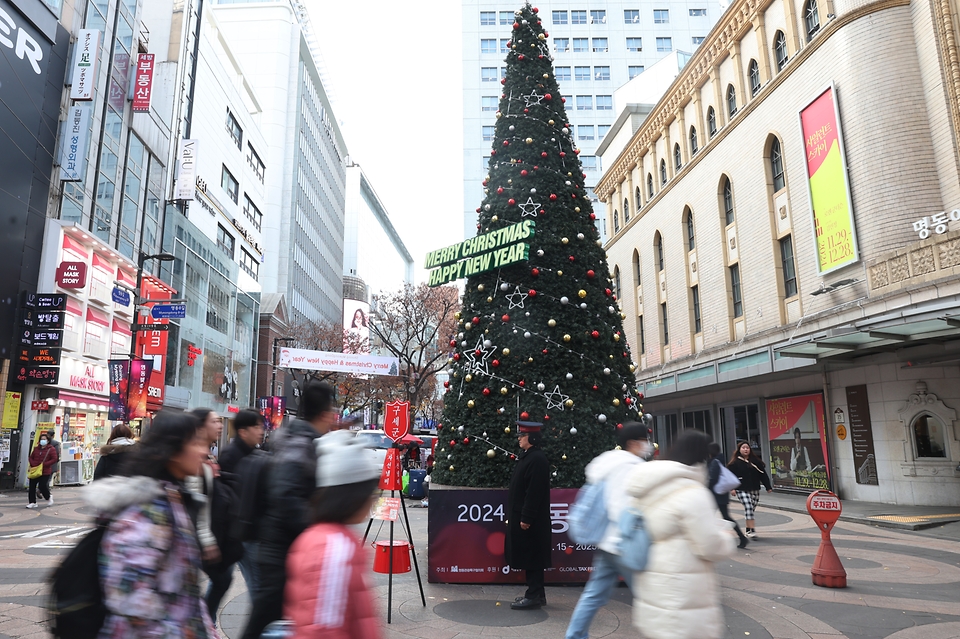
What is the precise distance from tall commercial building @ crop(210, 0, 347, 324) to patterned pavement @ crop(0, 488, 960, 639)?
2260 inches

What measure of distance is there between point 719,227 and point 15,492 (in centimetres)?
2662

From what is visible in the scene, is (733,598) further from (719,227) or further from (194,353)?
(194,353)

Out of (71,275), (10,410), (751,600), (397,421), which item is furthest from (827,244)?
(10,410)

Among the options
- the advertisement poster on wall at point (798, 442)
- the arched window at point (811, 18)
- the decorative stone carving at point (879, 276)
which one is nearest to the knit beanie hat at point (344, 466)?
the decorative stone carving at point (879, 276)

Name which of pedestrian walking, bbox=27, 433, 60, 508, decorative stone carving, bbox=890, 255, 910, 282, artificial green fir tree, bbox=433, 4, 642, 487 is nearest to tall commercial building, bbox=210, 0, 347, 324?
pedestrian walking, bbox=27, 433, 60, 508

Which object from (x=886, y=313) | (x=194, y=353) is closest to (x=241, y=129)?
(x=194, y=353)

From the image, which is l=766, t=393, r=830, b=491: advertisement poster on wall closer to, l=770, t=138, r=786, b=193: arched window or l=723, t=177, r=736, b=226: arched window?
l=770, t=138, r=786, b=193: arched window

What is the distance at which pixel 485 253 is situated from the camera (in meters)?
8.66

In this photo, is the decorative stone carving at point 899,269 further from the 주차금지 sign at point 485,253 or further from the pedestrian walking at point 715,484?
the 주차금지 sign at point 485,253

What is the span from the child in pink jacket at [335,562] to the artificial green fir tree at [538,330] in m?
5.84

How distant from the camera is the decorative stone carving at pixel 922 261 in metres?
14.6

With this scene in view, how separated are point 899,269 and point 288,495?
1696cm

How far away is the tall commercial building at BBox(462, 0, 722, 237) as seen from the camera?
64.9m

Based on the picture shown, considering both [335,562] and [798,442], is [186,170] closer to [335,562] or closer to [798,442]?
[798,442]
